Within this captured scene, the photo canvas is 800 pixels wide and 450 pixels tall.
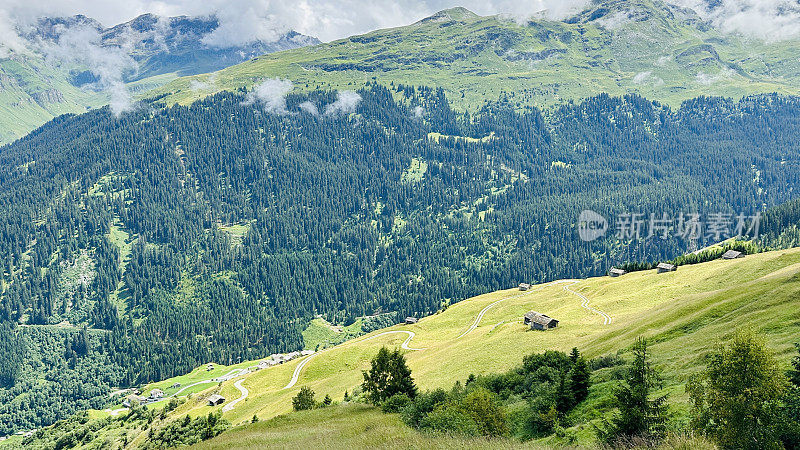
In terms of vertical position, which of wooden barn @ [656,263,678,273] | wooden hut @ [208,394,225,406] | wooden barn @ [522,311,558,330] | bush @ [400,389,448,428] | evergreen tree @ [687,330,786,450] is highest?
evergreen tree @ [687,330,786,450]

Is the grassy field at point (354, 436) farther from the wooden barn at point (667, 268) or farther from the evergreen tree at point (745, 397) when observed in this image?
the wooden barn at point (667, 268)

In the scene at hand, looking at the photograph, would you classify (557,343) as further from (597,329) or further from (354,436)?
(354,436)

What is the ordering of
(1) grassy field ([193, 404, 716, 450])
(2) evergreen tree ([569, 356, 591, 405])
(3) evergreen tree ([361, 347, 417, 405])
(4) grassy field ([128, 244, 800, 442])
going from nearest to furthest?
(1) grassy field ([193, 404, 716, 450]), (2) evergreen tree ([569, 356, 591, 405]), (4) grassy field ([128, 244, 800, 442]), (3) evergreen tree ([361, 347, 417, 405])

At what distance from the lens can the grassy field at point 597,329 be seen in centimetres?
6109

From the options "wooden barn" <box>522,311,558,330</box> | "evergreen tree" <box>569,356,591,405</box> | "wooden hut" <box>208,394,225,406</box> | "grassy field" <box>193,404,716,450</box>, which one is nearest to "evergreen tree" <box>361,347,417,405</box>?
"grassy field" <box>193,404,716,450</box>

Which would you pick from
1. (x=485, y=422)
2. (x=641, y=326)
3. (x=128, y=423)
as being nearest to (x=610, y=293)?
(x=641, y=326)

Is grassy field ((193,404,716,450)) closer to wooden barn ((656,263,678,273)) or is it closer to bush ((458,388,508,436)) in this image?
bush ((458,388,508,436))

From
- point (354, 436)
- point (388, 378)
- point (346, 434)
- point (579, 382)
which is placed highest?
point (354, 436)

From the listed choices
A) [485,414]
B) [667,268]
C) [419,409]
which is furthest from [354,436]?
[667,268]

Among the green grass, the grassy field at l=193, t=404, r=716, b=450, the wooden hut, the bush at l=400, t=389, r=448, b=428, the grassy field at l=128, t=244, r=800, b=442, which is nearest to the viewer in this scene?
the grassy field at l=193, t=404, r=716, b=450

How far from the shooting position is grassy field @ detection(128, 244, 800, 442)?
61.1m

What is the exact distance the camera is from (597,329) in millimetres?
108438

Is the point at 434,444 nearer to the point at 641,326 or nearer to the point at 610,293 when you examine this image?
the point at 641,326

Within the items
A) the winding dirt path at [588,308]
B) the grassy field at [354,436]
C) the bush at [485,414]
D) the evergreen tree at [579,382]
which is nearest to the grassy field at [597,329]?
the winding dirt path at [588,308]
